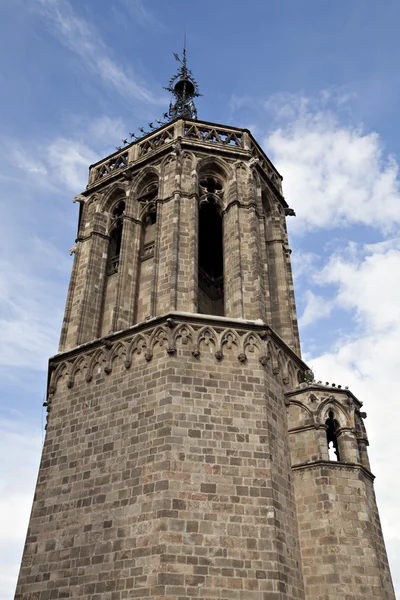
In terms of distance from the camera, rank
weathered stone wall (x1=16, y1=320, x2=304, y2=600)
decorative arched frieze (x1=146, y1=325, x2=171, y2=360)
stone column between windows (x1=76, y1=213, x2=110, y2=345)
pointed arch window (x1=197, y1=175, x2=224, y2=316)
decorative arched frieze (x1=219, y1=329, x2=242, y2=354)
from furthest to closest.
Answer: pointed arch window (x1=197, y1=175, x2=224, y2=316) < stone column between windows (x1=76, y1=213, x2=110, y2=345) < decorative arched frieze (x1=219, y1=329, x2=242, y2=354) < decorative arched frieze (x1=146, y1=325, x2=171, y2=360) < weathered stone wall (x1=16, y1=320, x2=304, y2=600)

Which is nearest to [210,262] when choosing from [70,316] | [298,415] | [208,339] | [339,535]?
[70,316]

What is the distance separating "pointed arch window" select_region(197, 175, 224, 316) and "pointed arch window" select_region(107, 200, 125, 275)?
260 cm

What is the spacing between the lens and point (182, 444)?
1211cm

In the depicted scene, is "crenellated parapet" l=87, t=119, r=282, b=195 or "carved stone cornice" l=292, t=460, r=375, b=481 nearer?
"carved stone cornice" l=292, t=460, r=375, b=481

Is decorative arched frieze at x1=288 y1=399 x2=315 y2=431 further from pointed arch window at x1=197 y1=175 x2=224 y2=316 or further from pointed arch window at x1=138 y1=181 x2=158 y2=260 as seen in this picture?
pointed arch window at x1=138 y1=181 x2=158 y2=260

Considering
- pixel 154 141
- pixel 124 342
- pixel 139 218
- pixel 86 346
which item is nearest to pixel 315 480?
pixel 124 342

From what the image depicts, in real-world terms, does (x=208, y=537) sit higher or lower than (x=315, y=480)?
lower

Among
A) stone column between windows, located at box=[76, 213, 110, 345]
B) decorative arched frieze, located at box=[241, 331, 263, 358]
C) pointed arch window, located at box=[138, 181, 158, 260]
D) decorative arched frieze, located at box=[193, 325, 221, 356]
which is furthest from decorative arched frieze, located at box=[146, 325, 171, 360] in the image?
pointed arch window, located at box=[138, 181, 158, 260]

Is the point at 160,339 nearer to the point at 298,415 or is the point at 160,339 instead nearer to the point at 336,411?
the point at 298,415

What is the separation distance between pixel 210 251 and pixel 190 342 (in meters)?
8.21

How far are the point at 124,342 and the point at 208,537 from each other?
511cm

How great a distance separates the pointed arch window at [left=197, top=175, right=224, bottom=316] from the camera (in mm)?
17766

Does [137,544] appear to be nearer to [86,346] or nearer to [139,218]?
[86,346]

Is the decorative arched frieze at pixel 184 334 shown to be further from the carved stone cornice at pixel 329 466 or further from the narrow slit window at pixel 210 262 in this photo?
the narrow slit window at pixel 210 262
